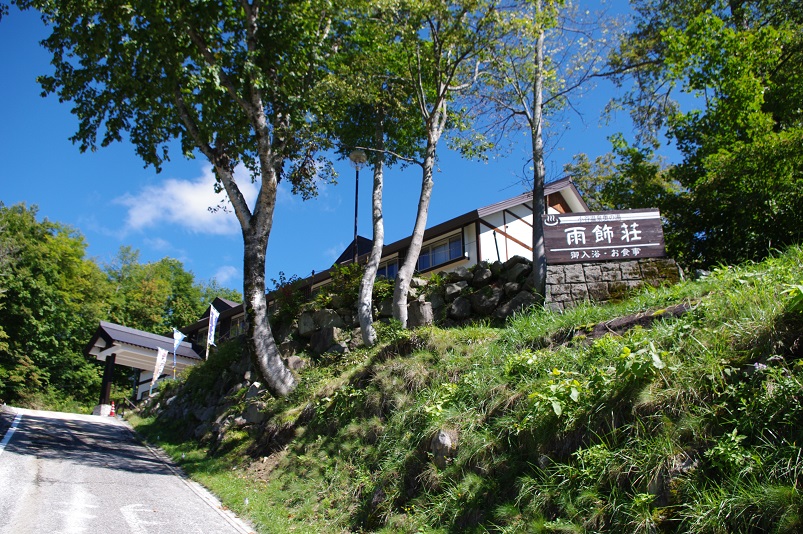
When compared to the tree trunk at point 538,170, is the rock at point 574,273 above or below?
below

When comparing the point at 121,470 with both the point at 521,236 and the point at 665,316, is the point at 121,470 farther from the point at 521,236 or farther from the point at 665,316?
the point at 521,236

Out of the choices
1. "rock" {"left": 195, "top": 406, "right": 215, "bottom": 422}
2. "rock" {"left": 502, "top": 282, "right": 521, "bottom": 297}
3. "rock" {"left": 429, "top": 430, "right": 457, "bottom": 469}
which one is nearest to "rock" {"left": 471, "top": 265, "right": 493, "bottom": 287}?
"rock" {"left": 502, "top": 282, "right": 521, "bottom": 297}

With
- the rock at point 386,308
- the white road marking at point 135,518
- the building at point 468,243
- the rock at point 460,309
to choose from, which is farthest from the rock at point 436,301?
the white road marking at point 135,518

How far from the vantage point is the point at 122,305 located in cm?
4562

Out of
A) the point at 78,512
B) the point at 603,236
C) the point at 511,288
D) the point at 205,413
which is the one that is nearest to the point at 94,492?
the point at 78,512

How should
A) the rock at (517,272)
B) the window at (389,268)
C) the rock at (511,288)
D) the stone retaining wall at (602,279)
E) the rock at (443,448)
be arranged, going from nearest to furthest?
the rock at (443,448) → the stone retaining wall at (602,279) → the rock at (511,288) → the rock at (517,272) → the window at (389,268)

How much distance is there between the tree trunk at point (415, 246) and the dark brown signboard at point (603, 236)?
10.1 feet

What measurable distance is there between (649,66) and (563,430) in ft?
43.1

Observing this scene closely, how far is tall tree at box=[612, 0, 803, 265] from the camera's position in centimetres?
1062

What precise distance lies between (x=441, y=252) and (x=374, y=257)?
32.3 feet

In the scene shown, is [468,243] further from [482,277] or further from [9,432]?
[9,432]

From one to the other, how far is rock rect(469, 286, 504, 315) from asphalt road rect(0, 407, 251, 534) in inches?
254

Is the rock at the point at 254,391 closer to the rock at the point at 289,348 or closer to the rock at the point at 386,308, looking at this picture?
the rock at the point at 289,348

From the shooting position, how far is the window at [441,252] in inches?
870
